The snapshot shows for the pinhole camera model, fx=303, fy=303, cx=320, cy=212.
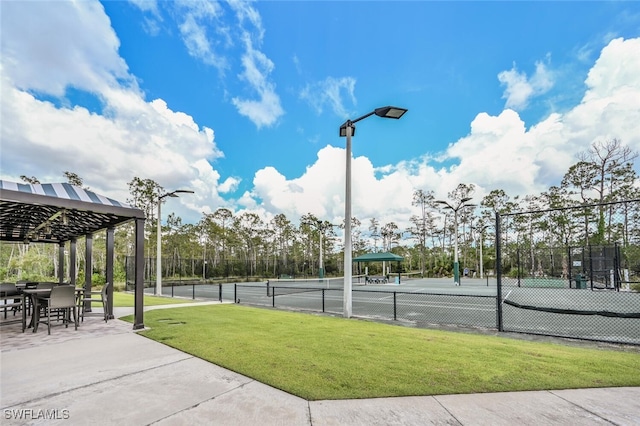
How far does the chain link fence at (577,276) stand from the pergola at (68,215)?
26.3 ft

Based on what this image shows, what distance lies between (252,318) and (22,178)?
90.5 ft

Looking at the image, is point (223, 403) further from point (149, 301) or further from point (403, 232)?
point (403, 232)

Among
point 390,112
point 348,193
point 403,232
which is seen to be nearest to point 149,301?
point 348,193

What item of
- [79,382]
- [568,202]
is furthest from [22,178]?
[568,202]

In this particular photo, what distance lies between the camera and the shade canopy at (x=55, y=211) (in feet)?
18.1

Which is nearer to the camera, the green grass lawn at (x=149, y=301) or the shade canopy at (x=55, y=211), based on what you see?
the shade canopy at (x=55, y=211)

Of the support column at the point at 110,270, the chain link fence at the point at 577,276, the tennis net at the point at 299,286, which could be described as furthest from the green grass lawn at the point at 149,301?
the chain link fence at the point at 577,276

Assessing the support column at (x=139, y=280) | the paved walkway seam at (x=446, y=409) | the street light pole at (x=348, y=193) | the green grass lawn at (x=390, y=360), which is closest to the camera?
the paved walkway seam at (x=446, y=409)

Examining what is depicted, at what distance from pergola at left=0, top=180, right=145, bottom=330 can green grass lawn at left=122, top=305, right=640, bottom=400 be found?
2263 millimetres

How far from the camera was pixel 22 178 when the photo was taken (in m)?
23.9

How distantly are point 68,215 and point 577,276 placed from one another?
2607 cm

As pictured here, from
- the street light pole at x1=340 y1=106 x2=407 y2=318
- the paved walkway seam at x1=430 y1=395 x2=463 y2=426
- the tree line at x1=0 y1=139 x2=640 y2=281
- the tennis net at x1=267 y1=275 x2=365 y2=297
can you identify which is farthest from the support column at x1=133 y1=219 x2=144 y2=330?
the tree line at x1=0 y1=139 x2=640 y2=281

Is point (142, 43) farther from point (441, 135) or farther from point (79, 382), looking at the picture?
point (441, 135)

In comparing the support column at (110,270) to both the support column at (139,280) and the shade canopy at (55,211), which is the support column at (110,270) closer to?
the shade canopy at (55,211)
